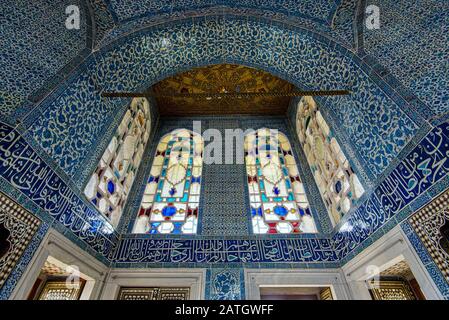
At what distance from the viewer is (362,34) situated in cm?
250

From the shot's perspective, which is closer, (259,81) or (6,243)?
(6,243)

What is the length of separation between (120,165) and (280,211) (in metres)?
2.44

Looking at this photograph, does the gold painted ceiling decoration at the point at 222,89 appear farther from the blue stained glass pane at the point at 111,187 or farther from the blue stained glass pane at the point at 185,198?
the blue stained glass pane at the point at 111,187

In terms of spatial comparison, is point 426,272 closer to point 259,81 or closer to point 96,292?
point 96,292

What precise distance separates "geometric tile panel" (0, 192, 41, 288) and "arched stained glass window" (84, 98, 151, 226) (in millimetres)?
746

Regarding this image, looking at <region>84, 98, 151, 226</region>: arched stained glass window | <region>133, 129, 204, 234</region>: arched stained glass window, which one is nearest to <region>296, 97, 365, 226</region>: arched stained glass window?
<region>133, 129, 204, 234</region>: arched stained glass window

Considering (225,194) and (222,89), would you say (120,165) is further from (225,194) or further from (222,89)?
(222,89)

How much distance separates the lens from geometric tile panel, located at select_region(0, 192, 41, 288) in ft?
5.29

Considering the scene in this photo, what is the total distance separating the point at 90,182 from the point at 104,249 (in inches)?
32.0

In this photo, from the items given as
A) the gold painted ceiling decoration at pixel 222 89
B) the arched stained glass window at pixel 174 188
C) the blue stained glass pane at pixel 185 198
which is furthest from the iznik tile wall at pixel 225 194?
the gold painted ceiling decoration at pixel 222 89

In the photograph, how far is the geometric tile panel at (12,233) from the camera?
63.4 inches

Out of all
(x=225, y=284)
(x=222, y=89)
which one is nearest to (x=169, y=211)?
(x=225, y=284)

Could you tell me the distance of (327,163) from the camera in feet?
11.2
